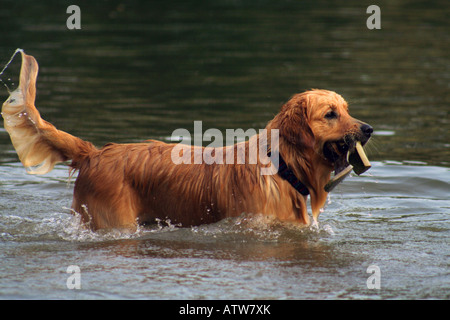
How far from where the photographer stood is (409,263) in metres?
6.22

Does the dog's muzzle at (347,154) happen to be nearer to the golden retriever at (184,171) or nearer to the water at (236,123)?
the golden retriever at (184,171)

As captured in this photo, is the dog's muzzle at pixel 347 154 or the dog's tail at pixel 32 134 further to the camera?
the dog's tail at pixel 32 134

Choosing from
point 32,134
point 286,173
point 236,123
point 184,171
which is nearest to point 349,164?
point 286,173

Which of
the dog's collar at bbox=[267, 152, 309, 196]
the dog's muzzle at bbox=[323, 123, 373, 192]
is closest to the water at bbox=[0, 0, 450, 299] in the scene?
the dog's collar at bbox=[267, 152, 309, 196]

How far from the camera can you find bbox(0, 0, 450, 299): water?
5895 mm

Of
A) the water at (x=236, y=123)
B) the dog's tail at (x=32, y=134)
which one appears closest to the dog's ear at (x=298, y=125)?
the water at (x=236, y=123)

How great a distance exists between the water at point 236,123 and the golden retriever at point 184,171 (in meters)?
0.20

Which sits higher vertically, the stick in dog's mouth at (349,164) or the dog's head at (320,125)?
the dog's head at (320,125)

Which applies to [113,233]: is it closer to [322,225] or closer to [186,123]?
[322,225]

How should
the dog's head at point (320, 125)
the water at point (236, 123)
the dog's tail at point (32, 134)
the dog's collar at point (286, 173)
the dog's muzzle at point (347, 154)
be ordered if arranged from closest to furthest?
the water at point (236, 123) → the dog's muzzle at point (347, 154) → the dog's head at point (320, 125) → the dog's tail at point (32, 134) → the dog's collar at point (286, 173)

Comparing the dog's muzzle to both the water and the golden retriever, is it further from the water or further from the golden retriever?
the water

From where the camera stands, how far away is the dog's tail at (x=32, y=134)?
6477 mm

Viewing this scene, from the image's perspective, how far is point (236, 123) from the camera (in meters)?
12.4

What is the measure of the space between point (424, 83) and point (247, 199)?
33.3 ft
